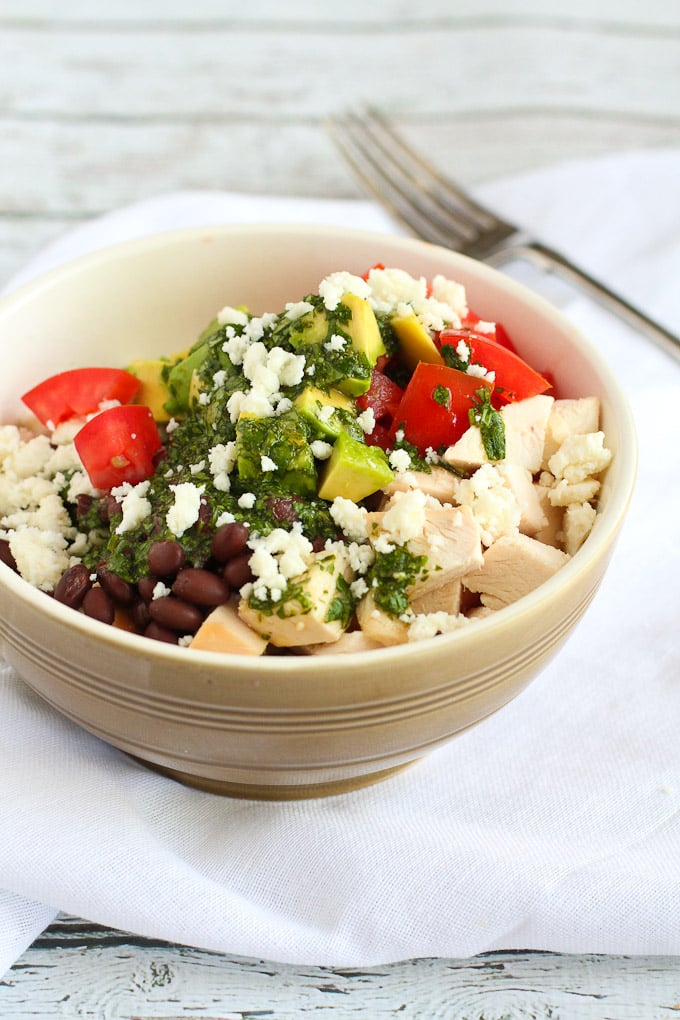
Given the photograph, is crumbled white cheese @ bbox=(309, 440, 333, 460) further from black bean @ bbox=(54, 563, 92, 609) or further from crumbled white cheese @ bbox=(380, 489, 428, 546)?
black bean @ bbox=(54, 563, 92, 609)

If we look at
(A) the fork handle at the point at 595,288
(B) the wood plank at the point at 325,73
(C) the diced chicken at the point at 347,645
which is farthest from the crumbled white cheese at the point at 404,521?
(B) the wood plank at the point at 325,73

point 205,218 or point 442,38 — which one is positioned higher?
point 442,38

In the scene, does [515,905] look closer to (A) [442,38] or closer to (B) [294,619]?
(B) [294,619]

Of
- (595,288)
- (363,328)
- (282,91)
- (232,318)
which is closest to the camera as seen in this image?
(363,328)

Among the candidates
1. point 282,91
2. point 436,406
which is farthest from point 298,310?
point 282,91

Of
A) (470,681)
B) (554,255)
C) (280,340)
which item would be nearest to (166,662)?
(470,681)

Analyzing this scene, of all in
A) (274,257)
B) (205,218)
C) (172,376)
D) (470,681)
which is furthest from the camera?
(205,218)

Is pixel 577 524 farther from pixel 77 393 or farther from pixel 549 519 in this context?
pixel 77 393

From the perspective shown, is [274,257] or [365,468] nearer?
[365,468]
